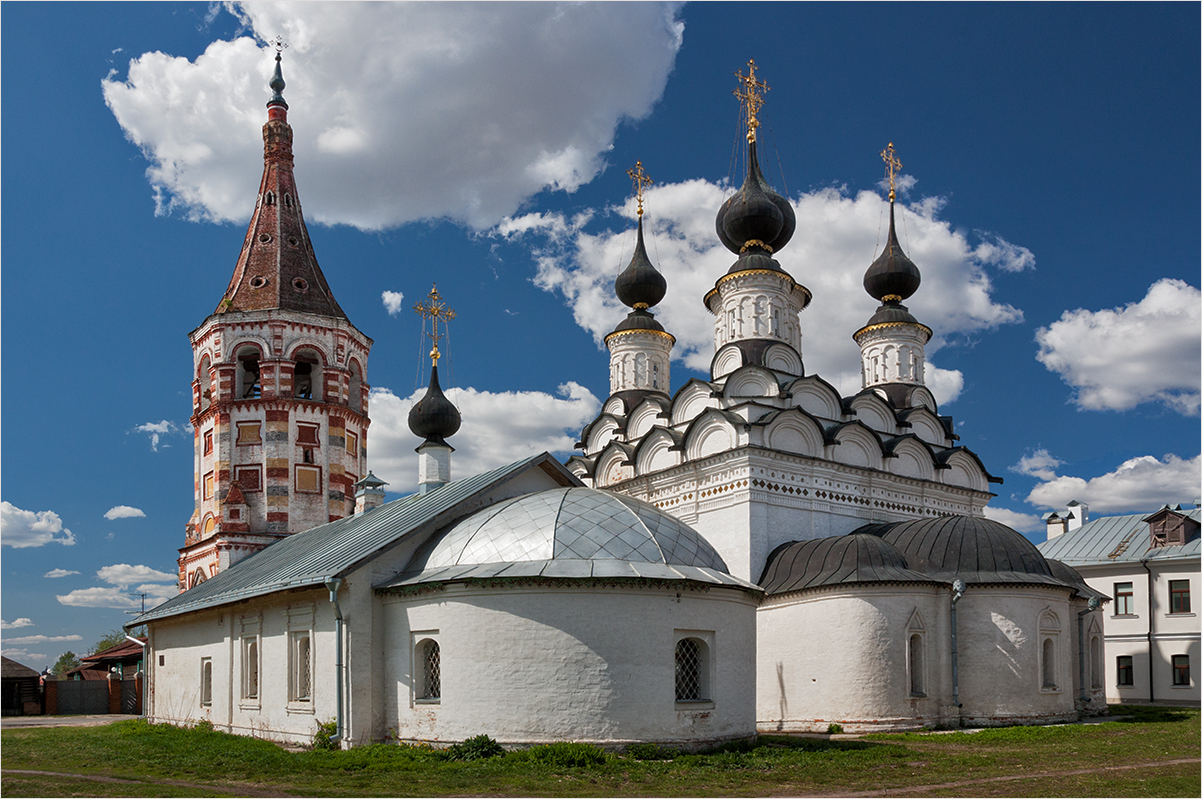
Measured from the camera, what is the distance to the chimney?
19312 mm

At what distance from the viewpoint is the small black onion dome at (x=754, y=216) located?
2280 cm

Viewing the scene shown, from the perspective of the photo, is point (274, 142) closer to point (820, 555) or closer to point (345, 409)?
point (345, 409)

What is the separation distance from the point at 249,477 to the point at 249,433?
1.01 meters

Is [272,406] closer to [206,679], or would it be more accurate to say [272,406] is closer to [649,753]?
[206,679]

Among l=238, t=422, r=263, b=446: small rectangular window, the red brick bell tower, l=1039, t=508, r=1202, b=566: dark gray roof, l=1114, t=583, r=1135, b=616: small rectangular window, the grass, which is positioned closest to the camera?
the grass

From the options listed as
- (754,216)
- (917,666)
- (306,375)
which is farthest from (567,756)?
(306,375)

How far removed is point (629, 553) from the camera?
12438mm

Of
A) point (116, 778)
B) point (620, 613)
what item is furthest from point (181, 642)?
point (620, 613)

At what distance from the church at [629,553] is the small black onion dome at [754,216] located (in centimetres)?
6

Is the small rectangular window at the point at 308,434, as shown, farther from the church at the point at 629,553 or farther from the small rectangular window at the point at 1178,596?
the small rectangular window at the point at 1178,596

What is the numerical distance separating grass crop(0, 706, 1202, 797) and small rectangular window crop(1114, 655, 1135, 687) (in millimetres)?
11973

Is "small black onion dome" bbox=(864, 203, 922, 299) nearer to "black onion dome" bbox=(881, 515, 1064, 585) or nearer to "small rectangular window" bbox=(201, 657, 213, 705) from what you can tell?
"black onion dome" bbox=(881, 515, 1064, 585)

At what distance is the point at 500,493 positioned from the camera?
48.8ft

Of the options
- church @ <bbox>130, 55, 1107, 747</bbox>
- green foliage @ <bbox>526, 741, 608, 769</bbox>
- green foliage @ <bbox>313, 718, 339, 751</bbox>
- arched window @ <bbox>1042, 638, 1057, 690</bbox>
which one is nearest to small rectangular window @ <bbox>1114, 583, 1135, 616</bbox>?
church @ <bbox>130, 55, 1107, 747</bbox>
